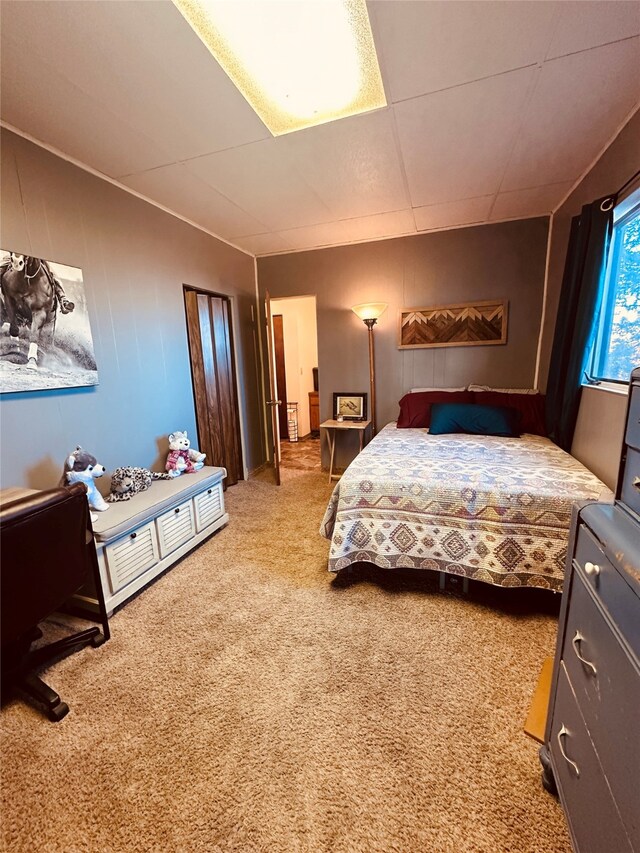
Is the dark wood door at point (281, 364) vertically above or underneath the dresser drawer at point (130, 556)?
above

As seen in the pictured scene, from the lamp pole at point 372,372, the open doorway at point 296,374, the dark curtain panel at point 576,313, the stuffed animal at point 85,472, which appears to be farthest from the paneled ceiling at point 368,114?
the open doorway at point 296,374

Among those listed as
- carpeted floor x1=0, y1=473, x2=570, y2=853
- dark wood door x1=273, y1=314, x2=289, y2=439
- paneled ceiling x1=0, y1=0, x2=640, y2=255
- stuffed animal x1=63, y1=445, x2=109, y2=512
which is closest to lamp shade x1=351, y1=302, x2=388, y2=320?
paneled ceiling x1=0, y1=0, x2=640, y2=255

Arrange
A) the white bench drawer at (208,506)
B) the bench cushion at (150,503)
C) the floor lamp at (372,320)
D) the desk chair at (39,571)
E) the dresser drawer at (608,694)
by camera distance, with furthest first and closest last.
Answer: the floor lamp at (372,320) < the white bench drawer at (208,506) < the bench cushion at (150,503) < the desk chair at (39,571) < the dresser drawer at (608,694)

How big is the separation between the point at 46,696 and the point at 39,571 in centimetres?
52

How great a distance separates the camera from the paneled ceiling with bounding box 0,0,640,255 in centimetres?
123

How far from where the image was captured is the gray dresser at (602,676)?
24.9 inches

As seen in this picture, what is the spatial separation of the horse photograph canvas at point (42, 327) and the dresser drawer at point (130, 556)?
0.95 meters

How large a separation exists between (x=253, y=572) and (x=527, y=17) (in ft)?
9.41

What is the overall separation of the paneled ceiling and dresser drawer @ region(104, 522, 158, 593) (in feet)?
Answer: 7.03

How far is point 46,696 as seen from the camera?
1.30m

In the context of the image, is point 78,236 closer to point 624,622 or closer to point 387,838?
point 624,622

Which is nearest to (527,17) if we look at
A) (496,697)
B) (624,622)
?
(624,622)

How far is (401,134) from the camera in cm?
185

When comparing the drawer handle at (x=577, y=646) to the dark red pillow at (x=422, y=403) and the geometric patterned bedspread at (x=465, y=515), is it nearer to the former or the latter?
the geometric patterned bedspread at (x=465, y=515)
